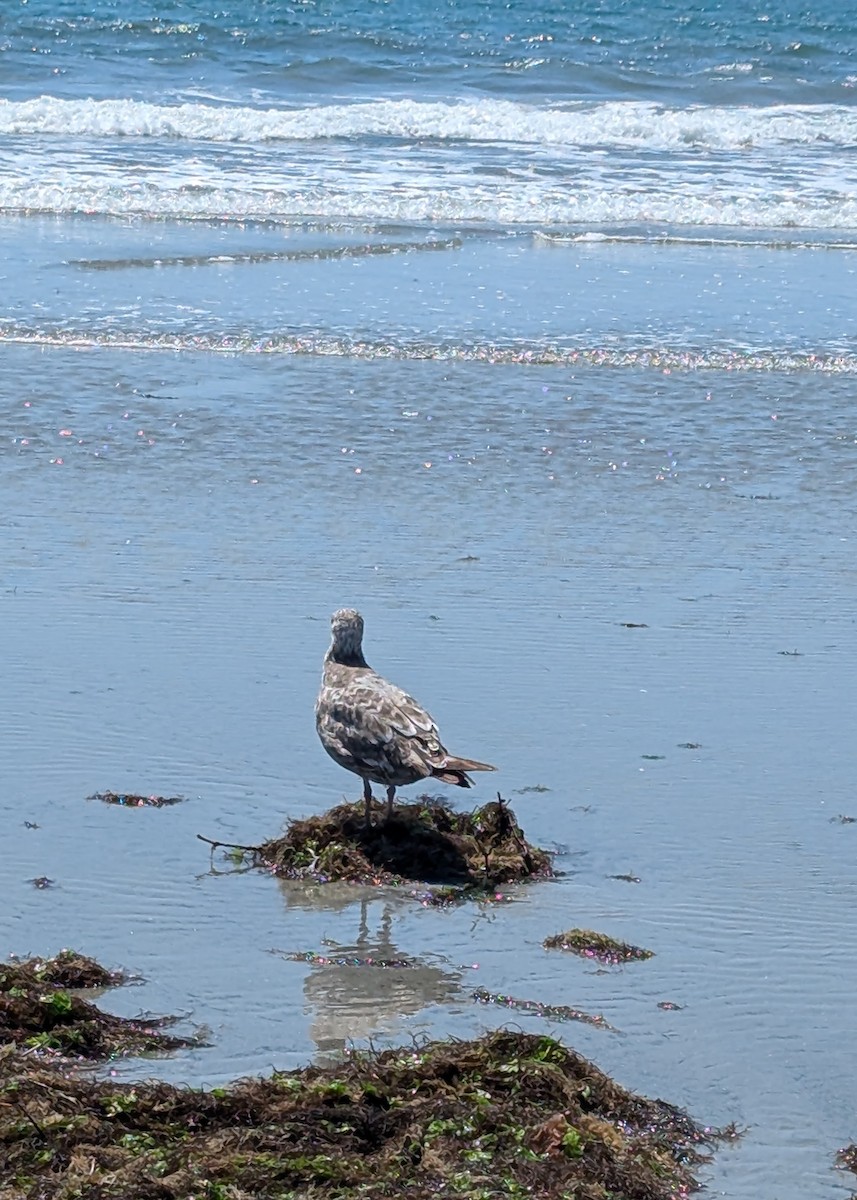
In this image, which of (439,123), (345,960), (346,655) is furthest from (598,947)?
(439,123)

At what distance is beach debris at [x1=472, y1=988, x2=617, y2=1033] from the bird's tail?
93 cm

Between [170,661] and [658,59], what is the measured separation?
24707 mm

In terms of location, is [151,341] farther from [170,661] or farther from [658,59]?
[658,59]

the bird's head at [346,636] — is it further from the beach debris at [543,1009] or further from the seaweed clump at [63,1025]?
the seaweed clump at [63,1025]

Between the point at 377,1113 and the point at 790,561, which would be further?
the point at 790,561

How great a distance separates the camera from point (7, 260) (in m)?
14.3

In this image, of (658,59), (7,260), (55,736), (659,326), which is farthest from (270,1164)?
(658,59)

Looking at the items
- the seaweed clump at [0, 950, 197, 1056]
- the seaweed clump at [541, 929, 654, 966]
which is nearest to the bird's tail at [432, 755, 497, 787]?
the seaweed clump at [541, 929, 654, 966]

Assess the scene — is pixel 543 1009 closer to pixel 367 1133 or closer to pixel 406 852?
pixel 367 1133

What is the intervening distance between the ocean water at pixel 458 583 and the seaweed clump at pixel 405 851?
0.11m

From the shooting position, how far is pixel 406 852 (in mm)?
5586

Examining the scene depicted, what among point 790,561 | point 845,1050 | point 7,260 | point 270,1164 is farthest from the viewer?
point 7,260

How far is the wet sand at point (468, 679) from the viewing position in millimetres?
4660

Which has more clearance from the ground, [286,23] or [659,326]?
[286,23]
